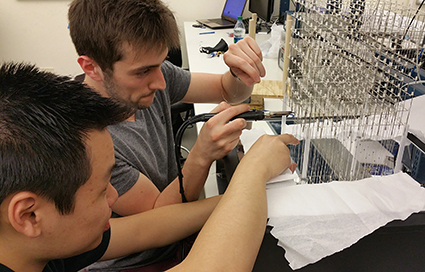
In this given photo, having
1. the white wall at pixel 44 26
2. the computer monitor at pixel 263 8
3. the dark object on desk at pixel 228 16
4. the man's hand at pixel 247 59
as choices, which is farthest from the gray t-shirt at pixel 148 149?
the white wall at pixel 44 26

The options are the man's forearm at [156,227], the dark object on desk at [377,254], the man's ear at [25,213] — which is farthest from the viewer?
the man's forearm at [156,227]

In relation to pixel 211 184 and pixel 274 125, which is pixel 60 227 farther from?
pixel 274 125

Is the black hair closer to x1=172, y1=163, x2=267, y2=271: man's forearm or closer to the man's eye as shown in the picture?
x1=172, y1=163, x2=267, y2=271: man's forearm

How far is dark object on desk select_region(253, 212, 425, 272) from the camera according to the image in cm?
62

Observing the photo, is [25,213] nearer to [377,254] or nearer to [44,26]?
[377,254]

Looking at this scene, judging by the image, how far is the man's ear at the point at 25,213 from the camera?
1.62 feet

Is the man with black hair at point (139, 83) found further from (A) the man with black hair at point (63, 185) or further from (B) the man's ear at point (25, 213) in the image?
(B) the man's ear at point (25, 213)

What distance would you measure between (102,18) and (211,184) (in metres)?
0.58

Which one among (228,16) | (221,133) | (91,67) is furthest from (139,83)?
(228,16)

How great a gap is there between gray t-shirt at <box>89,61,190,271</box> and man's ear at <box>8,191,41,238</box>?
1.20ft

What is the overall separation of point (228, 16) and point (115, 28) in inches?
90.9

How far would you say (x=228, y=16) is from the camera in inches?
119

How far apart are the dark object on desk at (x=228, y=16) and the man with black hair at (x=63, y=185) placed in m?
2.39

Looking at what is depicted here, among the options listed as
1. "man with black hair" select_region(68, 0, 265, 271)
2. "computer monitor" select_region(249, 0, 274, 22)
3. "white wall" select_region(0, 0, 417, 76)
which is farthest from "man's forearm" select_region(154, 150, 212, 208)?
"white wall" select_region(0, 0, 417, 76)
